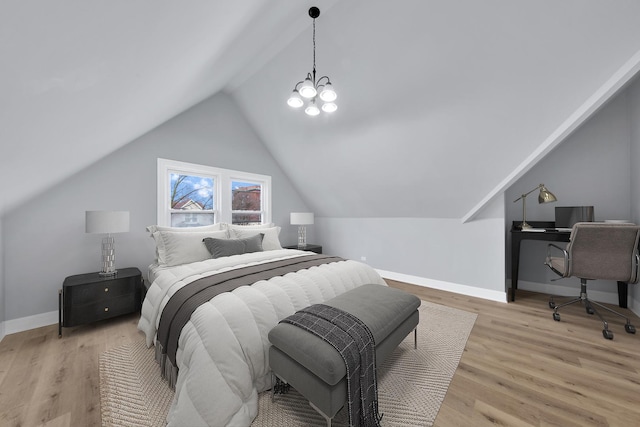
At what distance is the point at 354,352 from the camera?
3.97ft

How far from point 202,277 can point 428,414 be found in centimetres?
180

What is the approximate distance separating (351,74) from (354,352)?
8.25 feet

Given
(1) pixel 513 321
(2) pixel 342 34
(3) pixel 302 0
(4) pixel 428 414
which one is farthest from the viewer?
(1) pixel 513 321

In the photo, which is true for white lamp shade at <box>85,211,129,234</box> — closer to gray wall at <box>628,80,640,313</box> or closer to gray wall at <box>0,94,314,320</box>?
gray wall at <box>0,94,314,320</box>

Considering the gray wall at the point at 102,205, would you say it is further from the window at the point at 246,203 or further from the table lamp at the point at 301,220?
the table lamp at the point at 301,220

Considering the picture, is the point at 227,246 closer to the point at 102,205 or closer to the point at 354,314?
A: the point at 102,205

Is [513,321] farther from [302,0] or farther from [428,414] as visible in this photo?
[302,0]

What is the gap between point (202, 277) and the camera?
1.93 metres

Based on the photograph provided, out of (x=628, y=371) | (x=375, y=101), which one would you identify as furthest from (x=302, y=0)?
(x=628, y=371)

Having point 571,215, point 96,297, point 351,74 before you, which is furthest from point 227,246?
point 571,215

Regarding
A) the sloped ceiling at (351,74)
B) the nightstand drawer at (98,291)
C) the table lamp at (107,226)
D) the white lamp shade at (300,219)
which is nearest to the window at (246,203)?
the white lamp shade at (300,219)

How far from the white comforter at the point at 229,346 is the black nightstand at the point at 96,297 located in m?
0.77

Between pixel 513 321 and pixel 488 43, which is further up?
pixel 488 43

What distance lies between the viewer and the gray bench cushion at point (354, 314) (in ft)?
3.67
